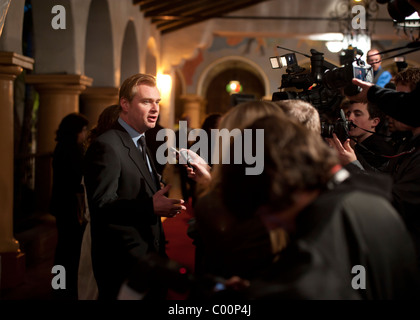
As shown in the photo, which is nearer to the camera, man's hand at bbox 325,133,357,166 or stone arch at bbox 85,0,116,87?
man's hand at bbox 325,133,357,166

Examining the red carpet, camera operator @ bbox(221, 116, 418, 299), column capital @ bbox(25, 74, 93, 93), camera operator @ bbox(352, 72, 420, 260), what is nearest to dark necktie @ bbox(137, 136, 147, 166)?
the red carpet

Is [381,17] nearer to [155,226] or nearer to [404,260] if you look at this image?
[155,226]

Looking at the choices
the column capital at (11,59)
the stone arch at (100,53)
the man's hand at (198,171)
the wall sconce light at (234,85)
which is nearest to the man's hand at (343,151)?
the man's hand at (198,171)

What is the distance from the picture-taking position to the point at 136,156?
2.61m

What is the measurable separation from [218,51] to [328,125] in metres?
13.6

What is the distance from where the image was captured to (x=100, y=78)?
341 inches

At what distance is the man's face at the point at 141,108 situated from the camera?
8.75ft

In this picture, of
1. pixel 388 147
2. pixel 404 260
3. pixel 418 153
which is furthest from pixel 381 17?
pixel 404 260

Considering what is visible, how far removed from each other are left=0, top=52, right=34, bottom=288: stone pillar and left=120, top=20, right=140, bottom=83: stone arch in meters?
6.11

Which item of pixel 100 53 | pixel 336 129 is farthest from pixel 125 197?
pixel 100 53

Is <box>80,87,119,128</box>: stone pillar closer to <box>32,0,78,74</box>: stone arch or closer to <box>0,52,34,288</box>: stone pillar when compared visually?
<box>32,0,78,74</box>: stone arch

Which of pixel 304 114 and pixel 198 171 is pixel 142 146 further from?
pixel 304 114

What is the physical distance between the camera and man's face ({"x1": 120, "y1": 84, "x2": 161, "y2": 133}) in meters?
2.67

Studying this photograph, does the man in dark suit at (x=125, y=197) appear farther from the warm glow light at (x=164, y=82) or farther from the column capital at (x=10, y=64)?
the warm glow light at (x=164, y=82)
